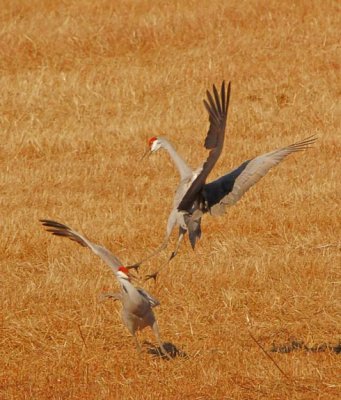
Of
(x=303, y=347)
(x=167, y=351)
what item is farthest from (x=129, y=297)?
(x=303, y=347)

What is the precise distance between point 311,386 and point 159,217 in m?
4.49

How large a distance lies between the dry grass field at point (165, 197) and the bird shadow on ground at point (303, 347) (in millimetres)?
22

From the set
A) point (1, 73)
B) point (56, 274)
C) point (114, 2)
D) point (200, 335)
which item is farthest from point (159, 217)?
point (114, 2)

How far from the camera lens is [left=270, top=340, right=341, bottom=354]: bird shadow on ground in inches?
314

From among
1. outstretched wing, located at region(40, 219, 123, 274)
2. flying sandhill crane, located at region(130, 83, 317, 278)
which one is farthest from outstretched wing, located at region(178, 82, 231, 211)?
outstretched wing, located at region(40, 219, 123, 274)

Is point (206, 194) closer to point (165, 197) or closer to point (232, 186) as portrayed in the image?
point (232, 186)

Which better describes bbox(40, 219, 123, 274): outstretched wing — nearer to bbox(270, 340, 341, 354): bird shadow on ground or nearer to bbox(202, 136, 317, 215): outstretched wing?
bbox(202, 136, 317, 215): outstretched wing

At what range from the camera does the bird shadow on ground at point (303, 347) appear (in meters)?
7.98

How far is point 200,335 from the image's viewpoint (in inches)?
330

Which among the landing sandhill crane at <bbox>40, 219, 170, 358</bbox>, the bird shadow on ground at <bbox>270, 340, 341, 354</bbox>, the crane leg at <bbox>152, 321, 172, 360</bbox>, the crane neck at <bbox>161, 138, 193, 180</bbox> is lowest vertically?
the bird shadow on ground at <bbox>270, 340, 341, 354</bbox>

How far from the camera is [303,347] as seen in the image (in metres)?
8.09

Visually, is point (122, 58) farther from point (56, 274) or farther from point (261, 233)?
point (56, 274)

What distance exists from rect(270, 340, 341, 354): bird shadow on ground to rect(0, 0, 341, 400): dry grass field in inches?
0.9

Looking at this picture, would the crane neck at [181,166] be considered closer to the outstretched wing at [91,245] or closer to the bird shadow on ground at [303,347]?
the outstretched wing at [91,245]
